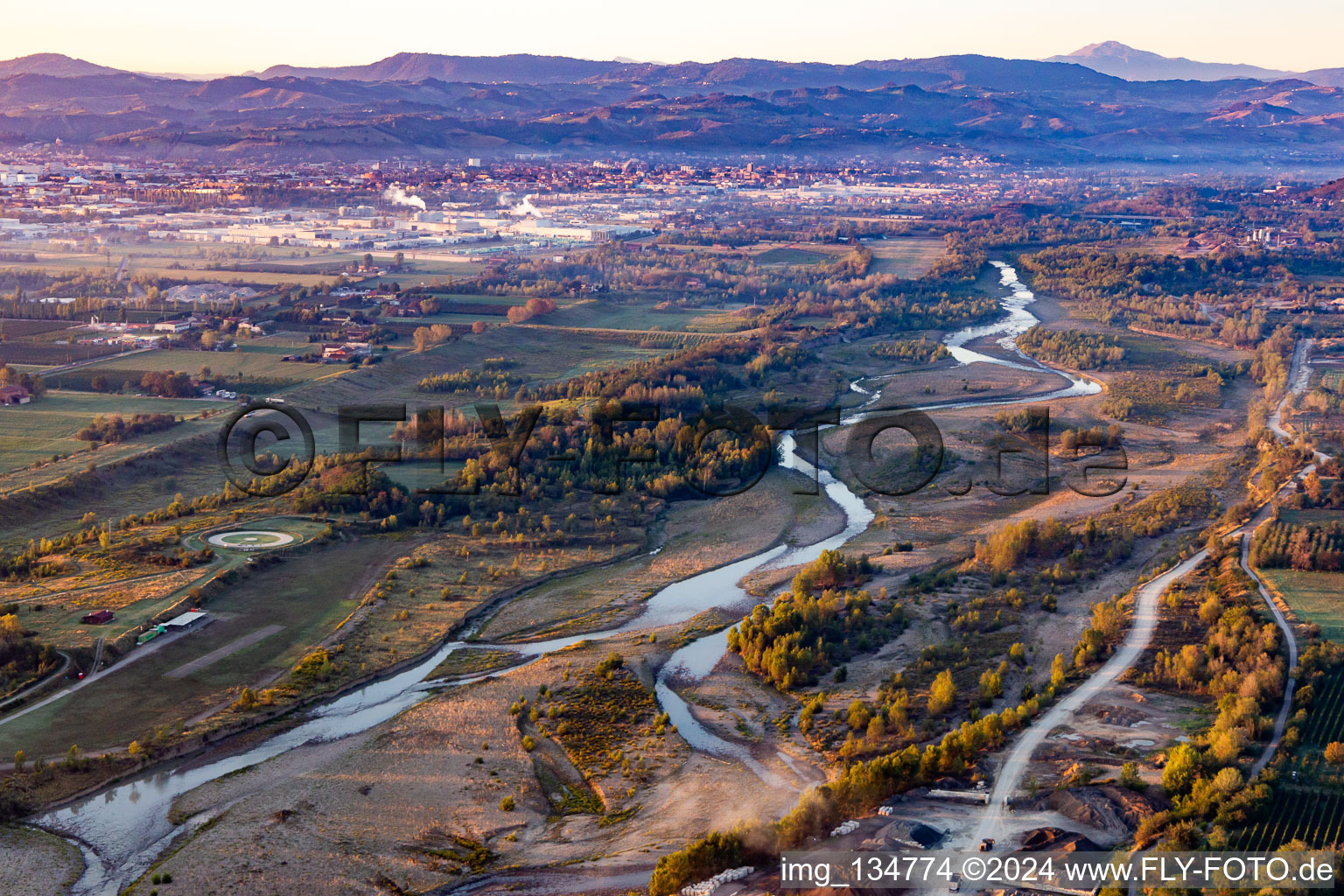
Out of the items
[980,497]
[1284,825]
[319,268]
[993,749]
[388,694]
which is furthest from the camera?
[319,268]

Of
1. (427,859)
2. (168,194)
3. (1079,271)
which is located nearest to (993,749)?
(427,859)

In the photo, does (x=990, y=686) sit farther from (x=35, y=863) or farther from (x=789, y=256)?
(x=789, y=256)

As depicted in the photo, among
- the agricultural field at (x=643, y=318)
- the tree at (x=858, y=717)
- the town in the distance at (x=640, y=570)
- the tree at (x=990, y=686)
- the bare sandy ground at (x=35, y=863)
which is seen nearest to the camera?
the bare sandy ground at (x=35, y=863)

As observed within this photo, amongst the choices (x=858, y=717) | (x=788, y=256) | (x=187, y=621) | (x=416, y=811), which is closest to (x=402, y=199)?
(x=788, y=256)

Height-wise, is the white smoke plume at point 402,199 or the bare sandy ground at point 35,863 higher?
the white smoke plume at point 402,199

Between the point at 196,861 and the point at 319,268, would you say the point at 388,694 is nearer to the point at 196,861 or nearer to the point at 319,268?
the point at 196,861

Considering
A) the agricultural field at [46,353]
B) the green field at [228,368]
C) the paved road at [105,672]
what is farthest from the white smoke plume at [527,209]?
the paved road at [105,672]

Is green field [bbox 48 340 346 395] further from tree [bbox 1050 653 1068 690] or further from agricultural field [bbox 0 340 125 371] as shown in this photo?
tree [bbox 1050 653 1068 690]

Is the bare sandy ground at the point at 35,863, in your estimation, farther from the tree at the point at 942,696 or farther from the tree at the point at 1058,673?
the tree at the point at 1058,673
